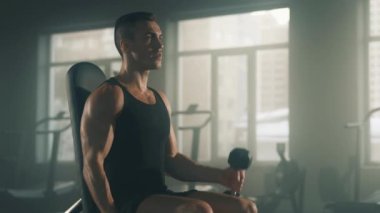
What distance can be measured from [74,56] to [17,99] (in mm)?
453

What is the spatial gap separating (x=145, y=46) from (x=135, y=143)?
265mm

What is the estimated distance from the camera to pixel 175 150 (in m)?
1.34

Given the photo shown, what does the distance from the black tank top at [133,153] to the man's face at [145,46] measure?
0.10m

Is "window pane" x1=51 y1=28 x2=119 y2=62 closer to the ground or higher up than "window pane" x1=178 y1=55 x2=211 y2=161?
higher up

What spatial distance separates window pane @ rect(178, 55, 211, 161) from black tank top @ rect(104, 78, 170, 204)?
1623 millimetres

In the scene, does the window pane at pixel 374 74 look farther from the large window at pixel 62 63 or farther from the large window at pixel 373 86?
the large window at pixel 62 63

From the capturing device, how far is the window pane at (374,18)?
2.33 metres

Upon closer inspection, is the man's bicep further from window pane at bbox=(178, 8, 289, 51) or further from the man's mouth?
window pane at bbox=(178, 8, 289, 51)

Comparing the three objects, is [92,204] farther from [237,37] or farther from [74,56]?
[237,37]

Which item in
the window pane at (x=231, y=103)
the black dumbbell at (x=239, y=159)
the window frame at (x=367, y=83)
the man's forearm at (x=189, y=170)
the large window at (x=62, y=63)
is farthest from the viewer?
the window pane at (x=231, y=103)

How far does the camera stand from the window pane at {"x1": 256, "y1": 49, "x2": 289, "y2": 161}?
225 centimetres

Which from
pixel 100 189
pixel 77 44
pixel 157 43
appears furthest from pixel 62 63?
pixel 100 189

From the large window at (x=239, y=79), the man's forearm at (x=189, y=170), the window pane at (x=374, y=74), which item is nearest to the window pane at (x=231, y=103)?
the large window at (x=239, y=79)

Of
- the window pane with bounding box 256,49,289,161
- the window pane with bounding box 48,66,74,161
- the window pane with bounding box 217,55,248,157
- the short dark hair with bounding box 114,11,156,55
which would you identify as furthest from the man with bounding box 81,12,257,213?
the window pane with bounding box 217,55,248,157
